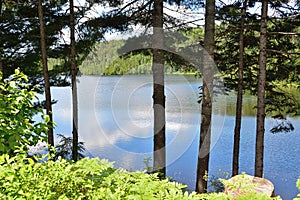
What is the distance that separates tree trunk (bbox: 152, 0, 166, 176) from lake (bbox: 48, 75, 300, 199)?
1.95 metres

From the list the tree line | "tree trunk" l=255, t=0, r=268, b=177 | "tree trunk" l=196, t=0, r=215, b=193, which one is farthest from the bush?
"tree trunk" l=255, t=0, r=268, b=177

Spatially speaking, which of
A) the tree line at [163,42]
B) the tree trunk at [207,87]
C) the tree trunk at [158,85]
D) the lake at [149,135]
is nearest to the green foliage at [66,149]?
the tree line at [163,42]

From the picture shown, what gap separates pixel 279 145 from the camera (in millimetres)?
15320

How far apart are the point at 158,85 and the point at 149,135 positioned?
360cm

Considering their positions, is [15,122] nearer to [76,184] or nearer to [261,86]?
[76,184]

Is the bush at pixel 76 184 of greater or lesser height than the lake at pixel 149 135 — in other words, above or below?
above

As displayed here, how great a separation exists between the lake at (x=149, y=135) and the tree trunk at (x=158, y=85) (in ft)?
6.41

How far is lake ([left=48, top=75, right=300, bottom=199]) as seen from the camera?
10023 mm

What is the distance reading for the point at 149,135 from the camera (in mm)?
9852

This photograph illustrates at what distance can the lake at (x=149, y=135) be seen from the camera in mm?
10023

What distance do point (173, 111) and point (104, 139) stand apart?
5.43m

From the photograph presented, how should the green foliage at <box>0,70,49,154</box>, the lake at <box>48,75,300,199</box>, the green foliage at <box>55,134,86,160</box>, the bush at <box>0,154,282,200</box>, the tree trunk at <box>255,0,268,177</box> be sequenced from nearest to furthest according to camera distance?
the bush at <box>0,154,282,200</box>, the green foliage at <box>0,70,49,154</box>, the tree trunk at <box>255,0,268,177</box>, the green foliage at <box>55,134,86,160</box>, the lake at <box>48,75,300,199</box>

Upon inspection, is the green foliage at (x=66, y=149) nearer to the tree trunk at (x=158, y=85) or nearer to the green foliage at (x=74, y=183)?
the tree trunk at (x=158, y=85)

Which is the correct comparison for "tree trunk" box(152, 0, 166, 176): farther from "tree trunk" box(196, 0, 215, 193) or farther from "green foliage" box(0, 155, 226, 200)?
"green foliage" box(0, 155, 226, 200)
